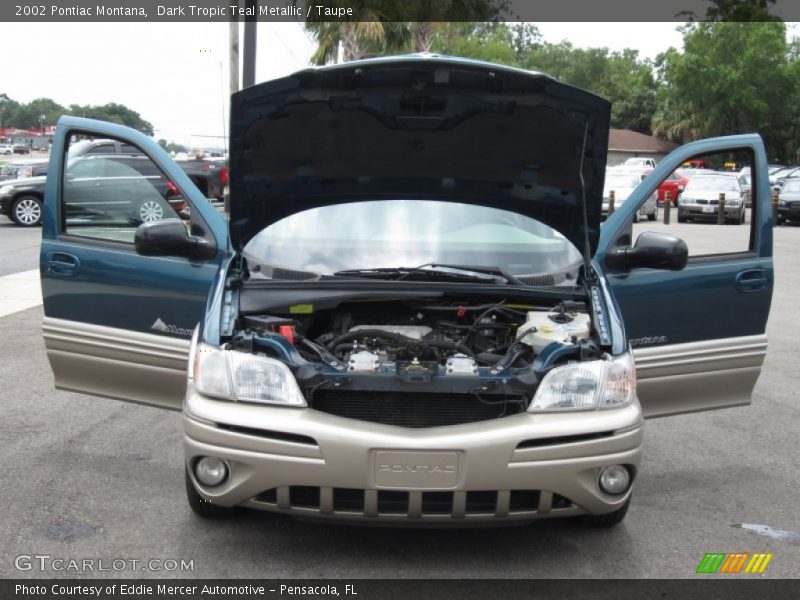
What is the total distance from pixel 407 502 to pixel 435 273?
1296 mm

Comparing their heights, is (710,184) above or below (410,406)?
above

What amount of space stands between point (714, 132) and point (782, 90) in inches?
174

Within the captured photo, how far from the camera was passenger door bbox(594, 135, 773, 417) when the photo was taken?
4777 millimetres

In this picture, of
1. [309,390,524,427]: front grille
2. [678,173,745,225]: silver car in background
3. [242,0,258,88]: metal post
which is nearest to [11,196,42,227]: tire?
[242,0,258,88]: metal post

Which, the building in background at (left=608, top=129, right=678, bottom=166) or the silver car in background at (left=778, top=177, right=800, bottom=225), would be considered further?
the building in background at (left=608, top=129, right=678, bottom=166)

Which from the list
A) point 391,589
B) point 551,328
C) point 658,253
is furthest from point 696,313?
point 391,589

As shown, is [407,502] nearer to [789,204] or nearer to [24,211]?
[24,211]

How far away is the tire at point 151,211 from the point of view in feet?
17.9

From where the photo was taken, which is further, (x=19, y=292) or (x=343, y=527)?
(x=19, y=292)

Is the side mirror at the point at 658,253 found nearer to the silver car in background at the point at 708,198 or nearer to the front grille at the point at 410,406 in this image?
the front grille at the point at 410,406

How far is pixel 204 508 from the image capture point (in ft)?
13.5

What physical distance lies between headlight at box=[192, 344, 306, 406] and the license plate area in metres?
0.41

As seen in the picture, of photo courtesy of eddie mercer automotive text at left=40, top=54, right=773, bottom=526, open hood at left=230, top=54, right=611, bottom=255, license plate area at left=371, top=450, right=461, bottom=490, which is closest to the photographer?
license plate area at left=371, top=450, right=461, bottom=490

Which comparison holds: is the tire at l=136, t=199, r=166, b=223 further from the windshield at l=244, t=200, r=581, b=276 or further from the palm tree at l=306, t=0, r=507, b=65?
the palm tree at l=306, t=0, r=507, b=65
